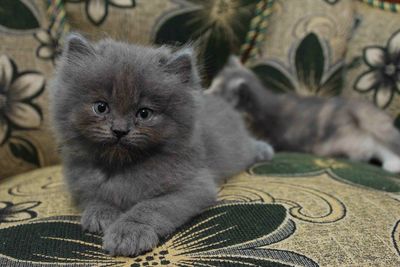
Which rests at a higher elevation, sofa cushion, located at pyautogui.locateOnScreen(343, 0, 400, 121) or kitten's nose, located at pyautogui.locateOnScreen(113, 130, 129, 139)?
sofa cushion, located at pyautogui.locateOnScreen(343, 0, 400, 121)

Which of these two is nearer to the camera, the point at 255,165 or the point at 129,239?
the point at 129,239

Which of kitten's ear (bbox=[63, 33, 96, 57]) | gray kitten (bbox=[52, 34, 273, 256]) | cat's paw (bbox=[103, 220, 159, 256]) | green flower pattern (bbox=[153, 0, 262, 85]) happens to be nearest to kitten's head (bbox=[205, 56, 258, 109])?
green flower pattern (bbox=[153, 0, 262, 85])

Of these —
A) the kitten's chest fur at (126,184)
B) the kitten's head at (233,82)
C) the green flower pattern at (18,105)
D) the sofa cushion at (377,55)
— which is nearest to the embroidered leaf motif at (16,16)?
the green flower pattern at (18,105)

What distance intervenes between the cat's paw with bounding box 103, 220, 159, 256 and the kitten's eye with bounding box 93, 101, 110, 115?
9.7 inches

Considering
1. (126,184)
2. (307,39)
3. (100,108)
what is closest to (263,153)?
(307,39)

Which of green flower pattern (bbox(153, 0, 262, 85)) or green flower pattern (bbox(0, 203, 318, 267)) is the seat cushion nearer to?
green flower pattern (bbox(0, 203, 318, 267))

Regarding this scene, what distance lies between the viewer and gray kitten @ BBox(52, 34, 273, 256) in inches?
36.9

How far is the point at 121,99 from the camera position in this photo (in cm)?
93

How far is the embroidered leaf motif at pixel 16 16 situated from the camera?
4.37 ft

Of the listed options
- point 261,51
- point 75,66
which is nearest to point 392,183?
point 261,51

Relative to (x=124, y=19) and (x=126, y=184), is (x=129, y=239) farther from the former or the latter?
(x=124, y=19)

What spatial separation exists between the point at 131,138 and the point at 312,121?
1.12 metres

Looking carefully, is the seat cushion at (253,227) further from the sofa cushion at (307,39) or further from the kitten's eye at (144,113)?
the sofa cushion at (307,39)

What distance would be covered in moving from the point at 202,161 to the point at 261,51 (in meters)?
0.78
